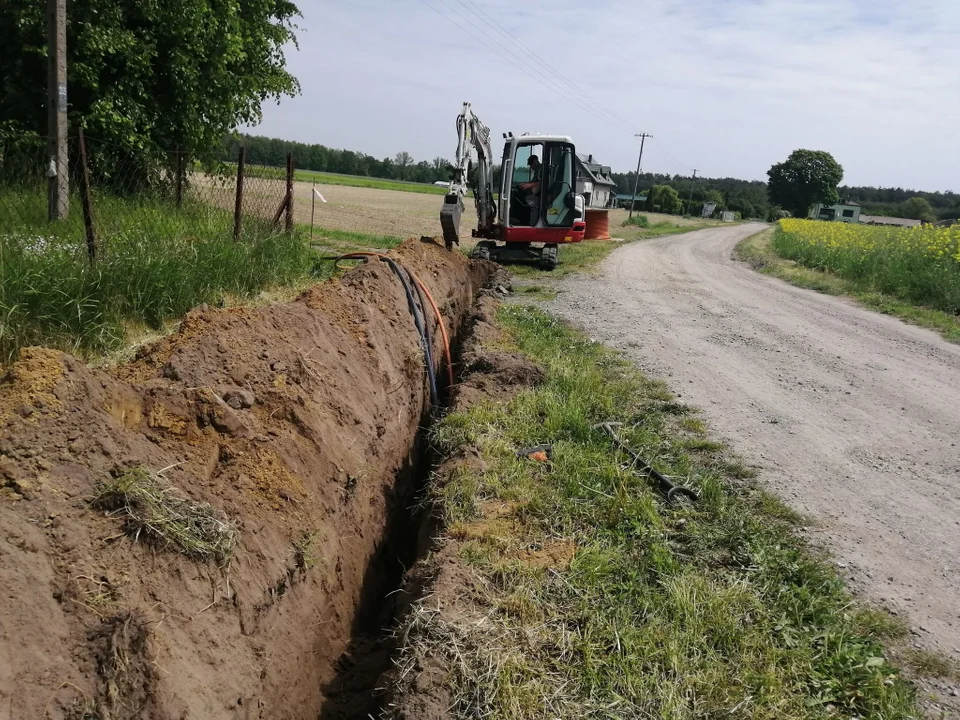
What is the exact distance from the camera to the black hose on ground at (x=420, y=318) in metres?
6.85

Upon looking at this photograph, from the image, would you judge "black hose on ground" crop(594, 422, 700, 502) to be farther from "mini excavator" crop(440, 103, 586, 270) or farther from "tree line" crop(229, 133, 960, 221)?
"tree line" crop(229, 133, 960, 221)

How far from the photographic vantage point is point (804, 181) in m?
Answer: 101

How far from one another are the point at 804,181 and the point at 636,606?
Answer: 112364 mm

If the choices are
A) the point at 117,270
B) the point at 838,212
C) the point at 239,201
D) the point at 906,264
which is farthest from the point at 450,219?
the point at 838,212

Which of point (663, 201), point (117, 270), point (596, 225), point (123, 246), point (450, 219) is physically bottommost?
point (117, 270)

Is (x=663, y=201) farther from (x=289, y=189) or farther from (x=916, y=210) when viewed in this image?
(x=289, y=189)

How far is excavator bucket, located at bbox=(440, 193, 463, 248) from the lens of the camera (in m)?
11.7

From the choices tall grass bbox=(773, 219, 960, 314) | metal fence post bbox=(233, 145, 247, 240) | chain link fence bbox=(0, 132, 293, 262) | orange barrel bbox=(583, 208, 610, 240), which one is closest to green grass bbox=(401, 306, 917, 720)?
chain link fence bbox=(0, 132, 293, 262)

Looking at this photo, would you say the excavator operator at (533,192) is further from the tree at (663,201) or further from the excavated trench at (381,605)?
the tree at (663,201)

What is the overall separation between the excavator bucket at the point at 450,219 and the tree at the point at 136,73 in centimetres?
408

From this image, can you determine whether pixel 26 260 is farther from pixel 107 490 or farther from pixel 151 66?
pixel 151 66

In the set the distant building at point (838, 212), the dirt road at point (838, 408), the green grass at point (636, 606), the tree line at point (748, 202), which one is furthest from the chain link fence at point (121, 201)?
the distant building at point (838, 212)

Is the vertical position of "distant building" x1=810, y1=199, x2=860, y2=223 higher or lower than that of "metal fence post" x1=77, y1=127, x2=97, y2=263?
higher

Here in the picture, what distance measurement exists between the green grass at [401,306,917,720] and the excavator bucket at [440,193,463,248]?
714 centimetres
